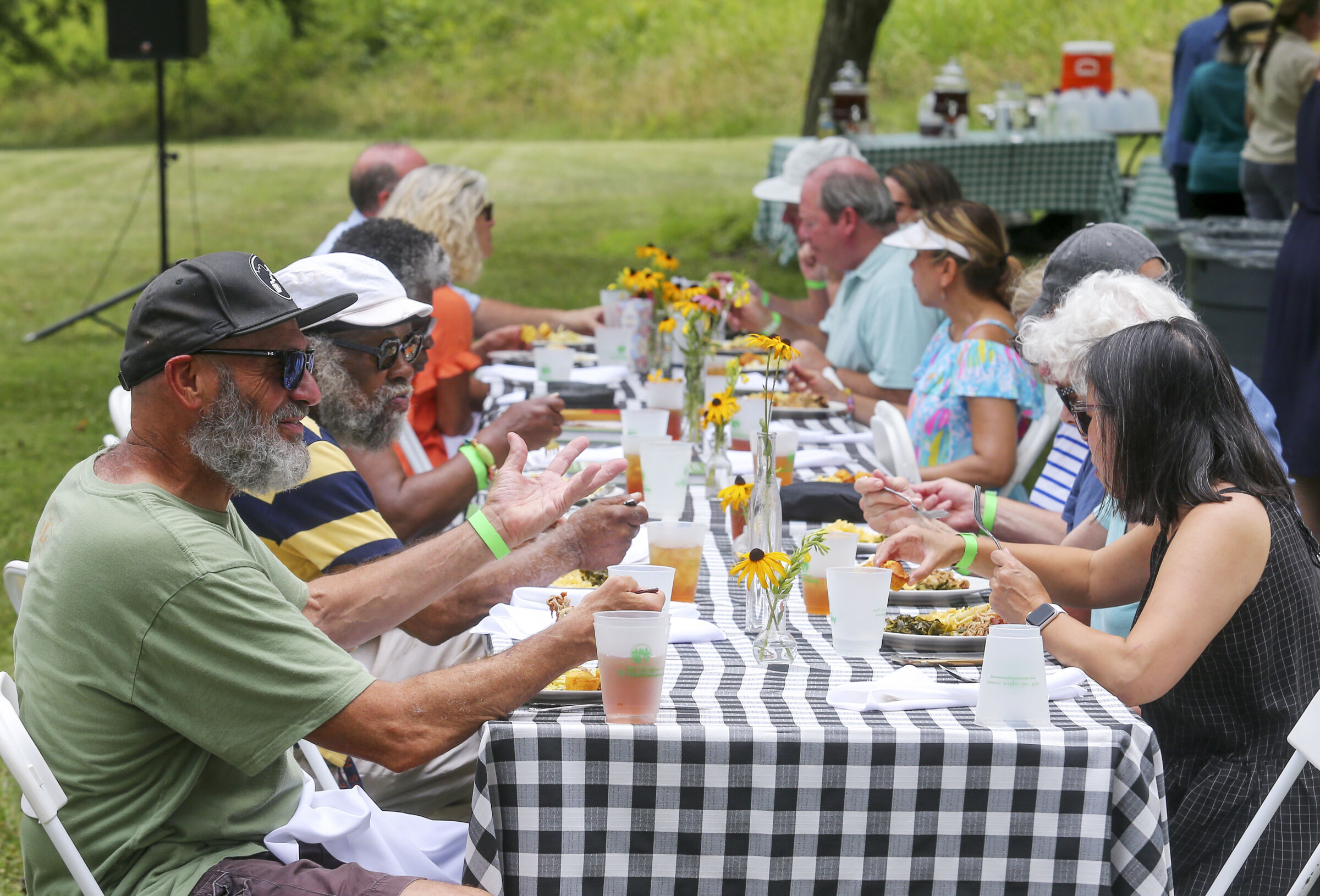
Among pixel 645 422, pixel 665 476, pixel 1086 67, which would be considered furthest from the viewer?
pixel 1086 67

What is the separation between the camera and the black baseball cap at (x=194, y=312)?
177 cm

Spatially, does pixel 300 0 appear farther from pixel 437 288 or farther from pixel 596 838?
pixel 596 838

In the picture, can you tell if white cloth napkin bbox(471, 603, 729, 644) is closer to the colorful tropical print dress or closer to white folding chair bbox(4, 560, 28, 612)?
white folding chair bbox(4, 560, 28, 612)

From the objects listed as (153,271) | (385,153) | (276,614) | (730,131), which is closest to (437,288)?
(385,153)

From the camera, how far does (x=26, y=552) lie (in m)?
5.42

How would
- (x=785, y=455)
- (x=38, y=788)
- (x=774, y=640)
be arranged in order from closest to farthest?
(x=38, y=788)
(x=774, y=640)
(x=785, y=455)

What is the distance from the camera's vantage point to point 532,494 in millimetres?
2273

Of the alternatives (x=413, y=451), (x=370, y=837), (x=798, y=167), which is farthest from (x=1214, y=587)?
(x=798, y=167)

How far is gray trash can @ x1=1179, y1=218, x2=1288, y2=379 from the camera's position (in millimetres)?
5781

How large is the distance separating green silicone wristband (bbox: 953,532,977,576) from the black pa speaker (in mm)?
7961

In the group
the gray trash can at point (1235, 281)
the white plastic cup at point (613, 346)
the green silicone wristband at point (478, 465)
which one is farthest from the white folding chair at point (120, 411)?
the gray trash can at point (1235, 281)

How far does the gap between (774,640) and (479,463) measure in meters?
1.26

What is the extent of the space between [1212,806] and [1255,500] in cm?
49

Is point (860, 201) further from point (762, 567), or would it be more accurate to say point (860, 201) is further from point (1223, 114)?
point (1223, 114)
